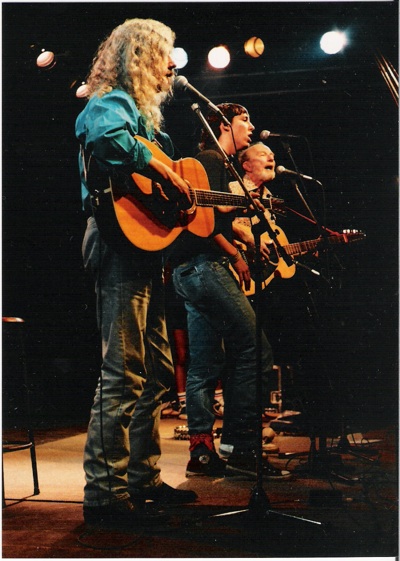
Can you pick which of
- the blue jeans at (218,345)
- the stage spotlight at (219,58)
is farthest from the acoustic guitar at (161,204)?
the stage spotlight at (219,58)

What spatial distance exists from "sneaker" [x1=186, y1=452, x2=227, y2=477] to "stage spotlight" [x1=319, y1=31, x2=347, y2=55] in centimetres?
240

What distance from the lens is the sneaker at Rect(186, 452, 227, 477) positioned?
311 centimetres

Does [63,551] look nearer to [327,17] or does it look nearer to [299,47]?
[327,17]

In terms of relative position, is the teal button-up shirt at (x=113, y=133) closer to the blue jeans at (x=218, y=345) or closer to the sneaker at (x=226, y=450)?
the blue jeans at (x=218, y=345)

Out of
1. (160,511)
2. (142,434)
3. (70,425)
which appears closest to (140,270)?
(142,434)

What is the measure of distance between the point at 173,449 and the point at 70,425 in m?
1.40

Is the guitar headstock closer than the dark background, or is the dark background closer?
the dark background

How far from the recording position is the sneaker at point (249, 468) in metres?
3.05

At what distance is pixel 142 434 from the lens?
2436 millimetres

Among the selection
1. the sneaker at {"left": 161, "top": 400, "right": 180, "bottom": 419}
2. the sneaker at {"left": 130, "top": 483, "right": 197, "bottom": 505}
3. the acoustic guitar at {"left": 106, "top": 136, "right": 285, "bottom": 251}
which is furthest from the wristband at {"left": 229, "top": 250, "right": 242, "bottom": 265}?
the sneaker at {"left": 161, "top": 400, "right": 180, "bottom": 419}

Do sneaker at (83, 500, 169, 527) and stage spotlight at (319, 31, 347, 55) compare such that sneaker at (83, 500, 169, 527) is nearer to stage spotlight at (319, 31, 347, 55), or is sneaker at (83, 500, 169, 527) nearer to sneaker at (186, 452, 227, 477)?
sneaker at (186, 452, 227, 477)

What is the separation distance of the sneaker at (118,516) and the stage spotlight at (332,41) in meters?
2.74

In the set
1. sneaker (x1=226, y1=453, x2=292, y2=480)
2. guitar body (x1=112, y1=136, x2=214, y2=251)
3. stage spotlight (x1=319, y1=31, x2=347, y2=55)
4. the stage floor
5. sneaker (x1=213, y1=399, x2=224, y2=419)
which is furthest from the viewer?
sneaker (x1=213, y1=399, x2=224, y2=419)

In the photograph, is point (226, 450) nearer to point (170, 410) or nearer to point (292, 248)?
point (292, 248)
